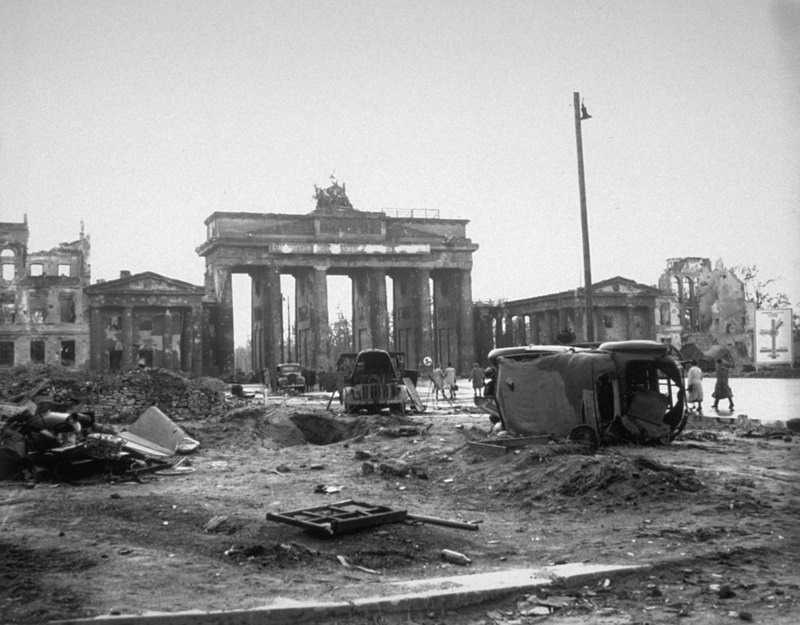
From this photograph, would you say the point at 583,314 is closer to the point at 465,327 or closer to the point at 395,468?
the point at 465,327

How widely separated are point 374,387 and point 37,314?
4593 cm

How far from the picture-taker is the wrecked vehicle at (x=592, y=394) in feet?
40.9

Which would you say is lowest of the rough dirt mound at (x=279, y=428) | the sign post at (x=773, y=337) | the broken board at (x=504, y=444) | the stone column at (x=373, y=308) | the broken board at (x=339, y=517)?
the rough dirt mound at (x=279, y=428)

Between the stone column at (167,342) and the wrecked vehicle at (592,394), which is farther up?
the stone column at (167,342)

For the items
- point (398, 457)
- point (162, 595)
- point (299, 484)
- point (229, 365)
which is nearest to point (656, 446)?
point (398, 457)

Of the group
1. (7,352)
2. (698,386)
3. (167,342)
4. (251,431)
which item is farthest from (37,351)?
(698,386)

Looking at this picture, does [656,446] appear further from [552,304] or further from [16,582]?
[552,304]

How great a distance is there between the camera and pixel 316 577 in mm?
5703

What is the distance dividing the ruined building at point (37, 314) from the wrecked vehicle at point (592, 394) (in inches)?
2092

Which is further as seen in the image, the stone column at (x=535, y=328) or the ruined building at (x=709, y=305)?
the stone column at (x=535, y=328)

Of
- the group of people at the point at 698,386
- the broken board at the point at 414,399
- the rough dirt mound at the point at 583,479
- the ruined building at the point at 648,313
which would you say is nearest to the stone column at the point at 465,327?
the ruined building at the point at 648,313

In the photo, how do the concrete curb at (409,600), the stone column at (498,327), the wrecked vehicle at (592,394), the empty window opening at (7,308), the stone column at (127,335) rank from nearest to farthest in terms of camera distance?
1. the concrete curb at (409,600)
2. the wrecked vehicle at (592,394)
3. the stone column at (127,335)
4. the empty window opening at (7,308)
5. the stone column at (498,327)

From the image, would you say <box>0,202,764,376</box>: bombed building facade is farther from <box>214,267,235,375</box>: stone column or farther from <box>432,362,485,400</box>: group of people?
<box>432,362,485,400</box>: group of people

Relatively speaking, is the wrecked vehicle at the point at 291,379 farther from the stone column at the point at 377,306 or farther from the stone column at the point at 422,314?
the stone column at the point at 422,314
